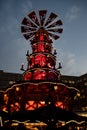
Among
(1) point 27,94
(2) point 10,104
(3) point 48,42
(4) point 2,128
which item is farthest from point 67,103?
(4) point 2,128

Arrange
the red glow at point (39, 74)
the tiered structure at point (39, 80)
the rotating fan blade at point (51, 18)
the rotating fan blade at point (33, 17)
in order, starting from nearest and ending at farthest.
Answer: the tiered structure at point (39, 80), the red glow at point (39, 74), the rotating fan blade at point (33, 17), the rotating fan blade at point (51, 18)

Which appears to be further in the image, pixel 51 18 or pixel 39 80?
pixel 51 18

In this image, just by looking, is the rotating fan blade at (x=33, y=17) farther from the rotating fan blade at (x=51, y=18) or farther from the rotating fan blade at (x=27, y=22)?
the rotating fan blade at (x=51, y=18)

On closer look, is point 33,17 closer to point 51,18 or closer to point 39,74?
point 51,18

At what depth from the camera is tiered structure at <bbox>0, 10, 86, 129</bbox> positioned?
3212cm

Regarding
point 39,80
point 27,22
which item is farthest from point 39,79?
point 27,22

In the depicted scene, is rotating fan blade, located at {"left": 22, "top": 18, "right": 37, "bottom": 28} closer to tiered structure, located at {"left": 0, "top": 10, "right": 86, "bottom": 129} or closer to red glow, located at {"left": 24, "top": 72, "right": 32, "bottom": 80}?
tiered structure, located at {"left": 0, "top": 10, "right": 86, "bottom": 129}

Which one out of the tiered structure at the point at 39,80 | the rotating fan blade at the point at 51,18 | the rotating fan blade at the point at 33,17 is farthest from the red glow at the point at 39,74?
the rotating fan blade at the point at 51,18

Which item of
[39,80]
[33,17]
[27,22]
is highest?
[33,17]

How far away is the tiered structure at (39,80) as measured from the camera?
3212 cm

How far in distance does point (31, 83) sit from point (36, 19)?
54.3 ft

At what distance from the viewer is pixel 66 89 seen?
33688mm

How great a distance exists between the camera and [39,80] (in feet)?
103

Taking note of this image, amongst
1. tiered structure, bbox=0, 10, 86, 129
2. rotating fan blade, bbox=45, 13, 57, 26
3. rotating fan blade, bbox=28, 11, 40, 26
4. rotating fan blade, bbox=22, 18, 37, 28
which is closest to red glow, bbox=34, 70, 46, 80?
tiered structure, bbox=0, 10, 86, 129
